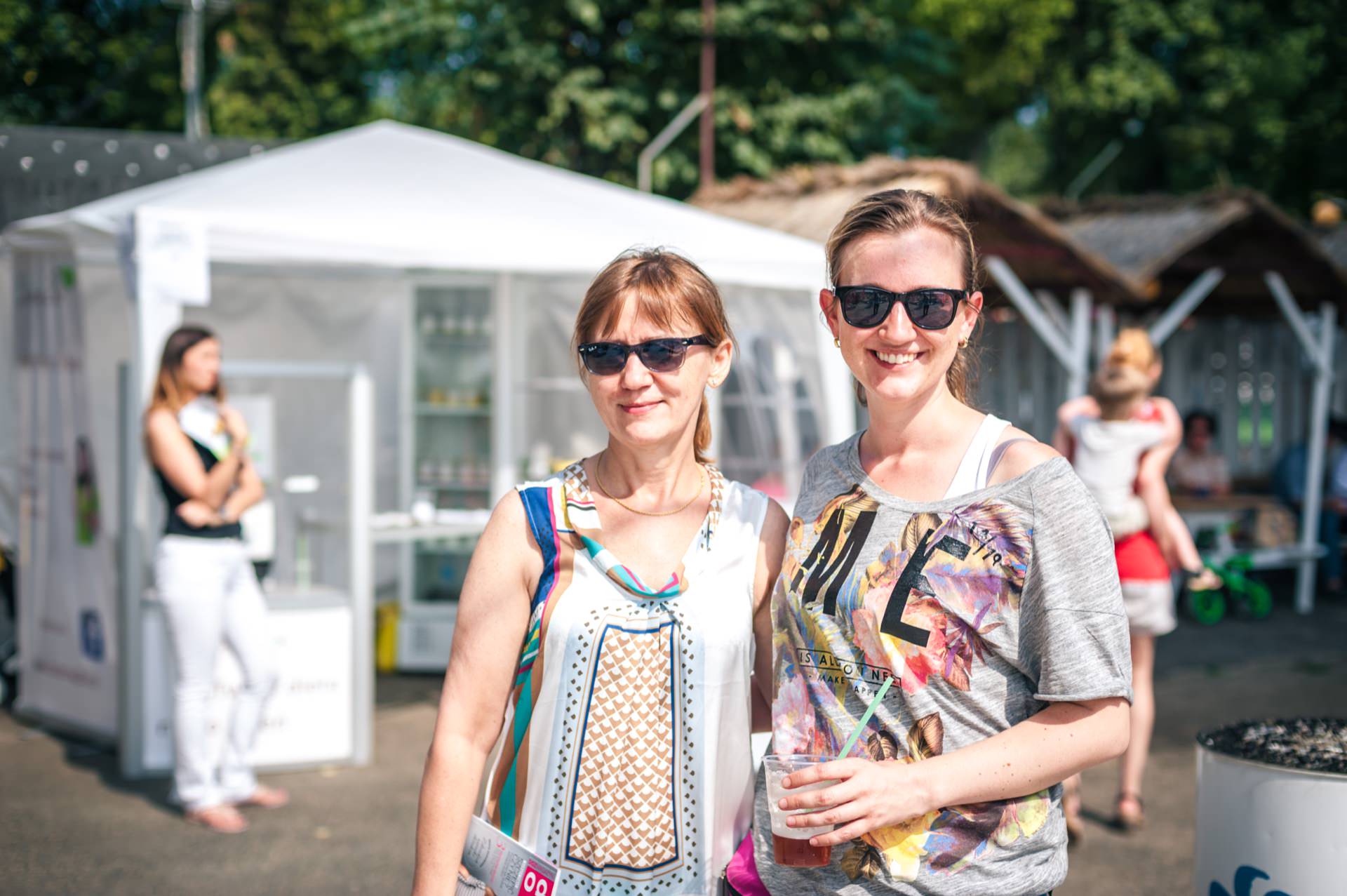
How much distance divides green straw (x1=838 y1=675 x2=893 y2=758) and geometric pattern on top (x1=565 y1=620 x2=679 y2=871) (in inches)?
12.0

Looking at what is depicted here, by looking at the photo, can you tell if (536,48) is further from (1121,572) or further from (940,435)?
(940,435)

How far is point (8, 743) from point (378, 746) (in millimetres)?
1816

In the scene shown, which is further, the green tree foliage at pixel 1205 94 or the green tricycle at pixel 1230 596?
the green tree foliage at pixel 1205 94

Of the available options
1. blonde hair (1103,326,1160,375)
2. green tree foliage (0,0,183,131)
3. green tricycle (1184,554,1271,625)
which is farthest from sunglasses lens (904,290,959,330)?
green tree foliage (0,0,183,131)

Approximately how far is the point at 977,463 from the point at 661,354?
0.52 m

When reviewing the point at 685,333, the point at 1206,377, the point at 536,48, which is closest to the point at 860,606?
the point at 685,333

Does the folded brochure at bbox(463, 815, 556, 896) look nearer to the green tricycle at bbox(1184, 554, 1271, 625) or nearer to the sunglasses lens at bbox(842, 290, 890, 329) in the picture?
the sunglasses lens at bbox(842, 290, 890, 329)

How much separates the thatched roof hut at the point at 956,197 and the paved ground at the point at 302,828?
137 inches

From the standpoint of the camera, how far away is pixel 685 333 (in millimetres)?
2002

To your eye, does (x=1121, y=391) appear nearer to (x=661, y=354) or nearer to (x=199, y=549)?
(x=661, y=354)

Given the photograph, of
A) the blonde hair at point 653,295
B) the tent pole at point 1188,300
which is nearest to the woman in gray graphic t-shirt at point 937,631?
the blonde hair at point 653,295

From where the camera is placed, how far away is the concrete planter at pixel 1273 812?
2490 millimetres

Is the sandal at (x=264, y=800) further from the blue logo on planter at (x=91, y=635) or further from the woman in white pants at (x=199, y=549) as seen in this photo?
the blue logo on planter at (x=91, y=635)

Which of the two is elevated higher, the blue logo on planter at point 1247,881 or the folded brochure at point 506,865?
the folded brochure at point 506,865
